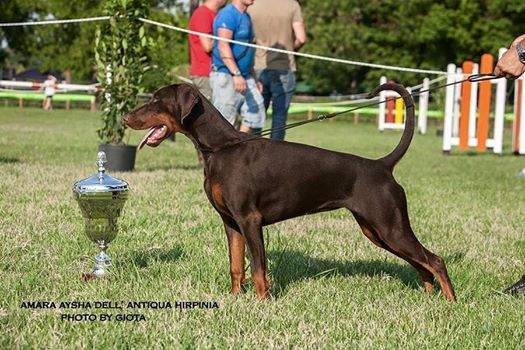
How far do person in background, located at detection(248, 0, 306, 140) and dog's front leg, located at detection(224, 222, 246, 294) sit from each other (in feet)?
18.4

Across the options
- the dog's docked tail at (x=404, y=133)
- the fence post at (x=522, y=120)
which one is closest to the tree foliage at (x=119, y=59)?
the dog's docked tail at (x=404, y=133)

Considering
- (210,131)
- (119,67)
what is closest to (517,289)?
(210,131)

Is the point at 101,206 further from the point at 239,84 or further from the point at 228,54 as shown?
the point at 239,84

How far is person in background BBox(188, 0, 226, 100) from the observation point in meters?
11.0

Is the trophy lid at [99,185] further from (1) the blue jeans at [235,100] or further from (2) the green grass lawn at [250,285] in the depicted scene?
(1) the blue jeans at [235,100]

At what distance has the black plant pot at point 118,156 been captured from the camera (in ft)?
34.5

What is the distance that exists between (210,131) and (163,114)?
0.27 meters

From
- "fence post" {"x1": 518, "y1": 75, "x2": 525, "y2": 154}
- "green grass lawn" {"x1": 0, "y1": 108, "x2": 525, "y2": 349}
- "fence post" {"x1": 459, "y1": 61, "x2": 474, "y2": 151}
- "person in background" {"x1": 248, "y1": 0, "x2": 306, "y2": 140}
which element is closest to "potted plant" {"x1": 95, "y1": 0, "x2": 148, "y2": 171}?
"green grass lawn" {"x1": 0, "y1": 108, "x2": 525, "y2": 349}

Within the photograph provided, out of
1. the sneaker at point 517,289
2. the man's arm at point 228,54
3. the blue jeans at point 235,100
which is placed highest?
the man's arm at point 228,54

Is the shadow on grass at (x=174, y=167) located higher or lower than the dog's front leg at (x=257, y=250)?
lower

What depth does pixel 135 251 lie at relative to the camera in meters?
5.57

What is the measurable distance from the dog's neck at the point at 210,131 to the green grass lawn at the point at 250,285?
785 mm

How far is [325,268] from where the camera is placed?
Result: 5.39m

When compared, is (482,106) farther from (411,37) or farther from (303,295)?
(411,37)
